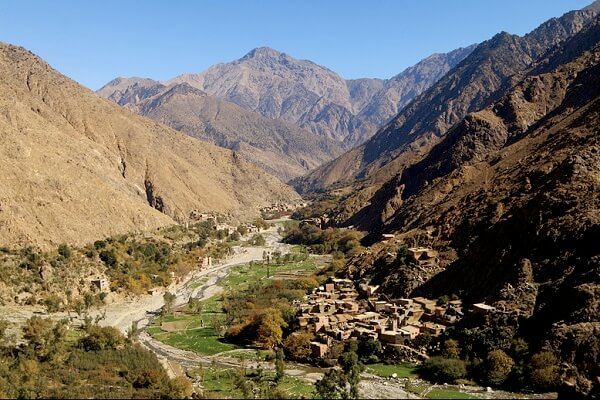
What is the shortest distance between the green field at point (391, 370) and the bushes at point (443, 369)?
3.11ft

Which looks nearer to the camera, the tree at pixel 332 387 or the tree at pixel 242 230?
the tree at pixel 332 387

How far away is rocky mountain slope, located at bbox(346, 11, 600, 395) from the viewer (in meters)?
34.5

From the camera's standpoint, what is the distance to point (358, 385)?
1335 inches

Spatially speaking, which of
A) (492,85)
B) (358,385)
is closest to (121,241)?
(358,385)

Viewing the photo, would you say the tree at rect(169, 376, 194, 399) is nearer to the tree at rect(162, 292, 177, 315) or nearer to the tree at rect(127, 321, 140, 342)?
the tree at rect(127, 321, 140, 342)

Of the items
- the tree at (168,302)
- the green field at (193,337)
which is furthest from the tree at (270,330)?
the tree at (168,302)

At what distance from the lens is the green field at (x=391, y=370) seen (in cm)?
3692

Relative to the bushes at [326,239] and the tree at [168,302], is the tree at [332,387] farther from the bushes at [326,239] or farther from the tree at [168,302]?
the bushes at [326,239]

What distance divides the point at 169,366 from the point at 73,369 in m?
6.38

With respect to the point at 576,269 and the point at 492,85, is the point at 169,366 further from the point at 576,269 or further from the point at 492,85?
the point at 492,85

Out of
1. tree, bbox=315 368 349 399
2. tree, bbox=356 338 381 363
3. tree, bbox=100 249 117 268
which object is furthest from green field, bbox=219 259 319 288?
tree, bbox=315 368 349 399

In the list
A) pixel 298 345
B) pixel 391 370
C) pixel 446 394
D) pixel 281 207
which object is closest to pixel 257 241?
pixel 281 207

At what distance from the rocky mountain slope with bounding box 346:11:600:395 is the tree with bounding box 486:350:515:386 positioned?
184cm

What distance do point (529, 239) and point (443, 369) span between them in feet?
41.2
